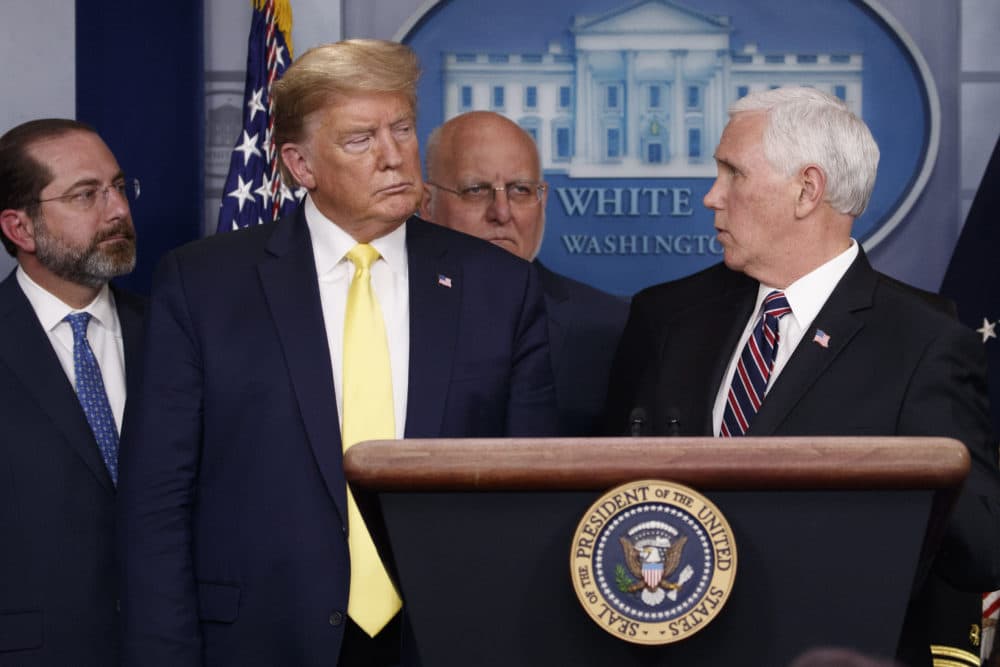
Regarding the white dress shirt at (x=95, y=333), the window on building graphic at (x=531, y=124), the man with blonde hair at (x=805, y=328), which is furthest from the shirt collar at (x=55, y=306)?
the window on building graphic at (x=531, y=124)

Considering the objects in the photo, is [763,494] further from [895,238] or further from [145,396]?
[895,238]

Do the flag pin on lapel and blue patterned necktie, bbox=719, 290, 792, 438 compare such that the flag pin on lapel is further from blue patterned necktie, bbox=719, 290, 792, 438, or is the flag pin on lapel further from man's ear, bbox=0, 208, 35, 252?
man's ear, bbox=0, 208, 35, 252

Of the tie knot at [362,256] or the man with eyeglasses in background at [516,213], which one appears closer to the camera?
the tie knot at [362,256]

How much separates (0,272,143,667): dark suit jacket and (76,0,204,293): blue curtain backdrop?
1.23 metres

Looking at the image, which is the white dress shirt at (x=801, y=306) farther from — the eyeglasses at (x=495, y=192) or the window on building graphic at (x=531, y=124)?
the window on building graphic at (x=531, y=124)

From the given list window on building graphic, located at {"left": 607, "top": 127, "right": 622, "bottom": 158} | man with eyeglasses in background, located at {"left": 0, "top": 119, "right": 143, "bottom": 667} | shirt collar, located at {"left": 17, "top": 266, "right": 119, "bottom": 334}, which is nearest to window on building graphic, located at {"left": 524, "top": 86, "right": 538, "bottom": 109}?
window on building graphic, located at {"left": 607, "top": 127, "right": 622, "bottom": 158}

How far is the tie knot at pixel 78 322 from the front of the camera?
2.89m

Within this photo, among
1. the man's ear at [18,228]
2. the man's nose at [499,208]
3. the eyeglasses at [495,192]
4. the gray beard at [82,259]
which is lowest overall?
the gray beard at [82,259]

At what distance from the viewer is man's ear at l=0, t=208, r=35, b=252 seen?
9.93 ft

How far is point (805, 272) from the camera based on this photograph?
7.28 feet

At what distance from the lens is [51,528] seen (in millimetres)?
2684

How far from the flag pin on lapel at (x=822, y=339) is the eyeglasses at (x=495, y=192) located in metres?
1.51

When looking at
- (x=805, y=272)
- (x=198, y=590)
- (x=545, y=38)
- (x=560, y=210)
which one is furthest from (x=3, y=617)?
(x=545, y=38)

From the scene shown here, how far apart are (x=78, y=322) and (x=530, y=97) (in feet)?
6.30
